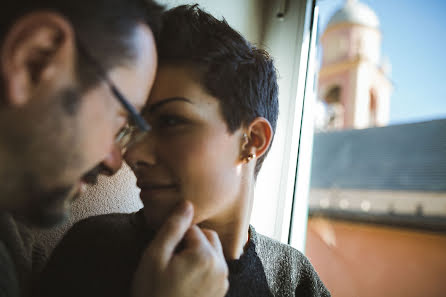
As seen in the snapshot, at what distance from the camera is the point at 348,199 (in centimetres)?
882

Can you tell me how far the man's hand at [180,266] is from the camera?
0.61m

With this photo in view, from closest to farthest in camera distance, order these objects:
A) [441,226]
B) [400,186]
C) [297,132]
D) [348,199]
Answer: [297,132], [441,226], [400,186], [348,199]

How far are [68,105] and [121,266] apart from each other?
46cm

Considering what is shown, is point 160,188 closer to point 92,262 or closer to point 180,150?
point 180,150

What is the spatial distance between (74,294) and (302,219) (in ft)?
3.91

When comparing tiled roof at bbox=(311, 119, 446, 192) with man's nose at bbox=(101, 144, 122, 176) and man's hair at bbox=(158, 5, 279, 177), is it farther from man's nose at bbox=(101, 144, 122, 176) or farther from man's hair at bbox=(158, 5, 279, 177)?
man's nose at bbox=(101, 144, 122, 176)

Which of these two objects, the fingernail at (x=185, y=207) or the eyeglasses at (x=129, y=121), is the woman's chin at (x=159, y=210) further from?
the eyeglasses at (x=129, y=121)

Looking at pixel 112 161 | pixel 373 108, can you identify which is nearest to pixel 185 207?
pixel 112 161

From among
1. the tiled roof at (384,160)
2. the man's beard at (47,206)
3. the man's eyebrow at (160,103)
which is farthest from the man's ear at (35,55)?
the tiled roof at (384,160)

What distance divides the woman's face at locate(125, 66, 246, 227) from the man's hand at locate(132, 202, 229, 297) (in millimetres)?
71

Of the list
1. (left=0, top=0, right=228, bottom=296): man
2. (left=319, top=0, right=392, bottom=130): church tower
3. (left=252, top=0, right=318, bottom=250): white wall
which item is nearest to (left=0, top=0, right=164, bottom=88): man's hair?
(left=0, top=0, right=228, bottom=296): man

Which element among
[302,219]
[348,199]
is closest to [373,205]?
[348,199]

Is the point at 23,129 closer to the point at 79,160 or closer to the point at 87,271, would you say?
the point at 79,160

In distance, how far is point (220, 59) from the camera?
0.85 metres
